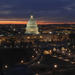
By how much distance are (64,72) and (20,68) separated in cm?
562

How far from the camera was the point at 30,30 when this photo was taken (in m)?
101

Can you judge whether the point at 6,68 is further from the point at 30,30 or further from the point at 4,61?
the point at 30,30

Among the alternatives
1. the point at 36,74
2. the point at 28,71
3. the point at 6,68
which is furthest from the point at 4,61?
the point at 36,74

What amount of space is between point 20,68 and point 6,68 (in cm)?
176

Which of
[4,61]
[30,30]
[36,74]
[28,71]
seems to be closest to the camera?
[36,74]

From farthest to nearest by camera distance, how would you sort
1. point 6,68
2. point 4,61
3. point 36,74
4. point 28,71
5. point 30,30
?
point 30,30 < point 4,61 < point 6,68 < point 28,71 < point 36,74

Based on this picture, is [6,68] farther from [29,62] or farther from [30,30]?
[30,30]

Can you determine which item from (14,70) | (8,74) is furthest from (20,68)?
(8,74)

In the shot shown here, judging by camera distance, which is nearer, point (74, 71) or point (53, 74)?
point (53, 74)

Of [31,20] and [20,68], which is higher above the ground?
[31,20]

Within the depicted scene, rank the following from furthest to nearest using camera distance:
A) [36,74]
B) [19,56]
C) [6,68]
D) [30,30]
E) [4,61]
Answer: [30,30]
[19,56]
[4,61]
[6,68]
[36,74]

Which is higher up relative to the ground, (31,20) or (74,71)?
(31,20)

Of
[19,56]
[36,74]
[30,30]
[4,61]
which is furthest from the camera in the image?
[30,30]

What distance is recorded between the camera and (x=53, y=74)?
65.5 ft
